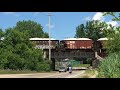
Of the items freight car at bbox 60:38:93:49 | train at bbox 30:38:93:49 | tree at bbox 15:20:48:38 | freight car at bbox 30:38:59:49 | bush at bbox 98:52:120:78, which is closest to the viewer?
bush at bbox 98:52:120:78

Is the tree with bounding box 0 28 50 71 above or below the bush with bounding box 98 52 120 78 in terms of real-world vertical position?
above

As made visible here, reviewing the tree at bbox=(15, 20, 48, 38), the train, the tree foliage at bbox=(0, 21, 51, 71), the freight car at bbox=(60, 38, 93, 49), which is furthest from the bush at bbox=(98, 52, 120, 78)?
the tree at bbox=(15, 20, 48, 38)

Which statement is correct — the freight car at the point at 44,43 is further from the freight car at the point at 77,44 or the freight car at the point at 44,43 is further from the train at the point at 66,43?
the freight car at the point at 77,44

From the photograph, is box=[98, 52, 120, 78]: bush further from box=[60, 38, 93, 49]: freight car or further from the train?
box=[60, 38, 93, 49]: freight car

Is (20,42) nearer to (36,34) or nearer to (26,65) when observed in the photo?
(26,65)

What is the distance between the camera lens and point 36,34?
105 m

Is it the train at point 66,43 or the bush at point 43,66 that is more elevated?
the train at point 66,43

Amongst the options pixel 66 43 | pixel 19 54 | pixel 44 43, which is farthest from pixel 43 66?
pixel 66 43

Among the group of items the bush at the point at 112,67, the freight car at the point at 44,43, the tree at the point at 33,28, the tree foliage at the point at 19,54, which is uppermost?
the tree at the point at 33,28

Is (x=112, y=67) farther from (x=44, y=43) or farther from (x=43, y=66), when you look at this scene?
(x=44, y=43)

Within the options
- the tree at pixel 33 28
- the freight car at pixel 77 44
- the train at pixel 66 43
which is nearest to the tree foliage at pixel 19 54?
the train at pixel 66 43

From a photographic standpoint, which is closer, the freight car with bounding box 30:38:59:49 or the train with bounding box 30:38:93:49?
the freight car with bounding box 30:38:59:49

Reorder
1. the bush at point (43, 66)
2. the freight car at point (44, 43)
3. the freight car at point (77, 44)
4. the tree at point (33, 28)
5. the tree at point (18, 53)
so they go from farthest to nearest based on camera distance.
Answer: the tree at point (33, 28), the freight car at point (77, 44), the freight car at point (44, 43), the bush at point (43, 66), the tree at point (18, 53)
